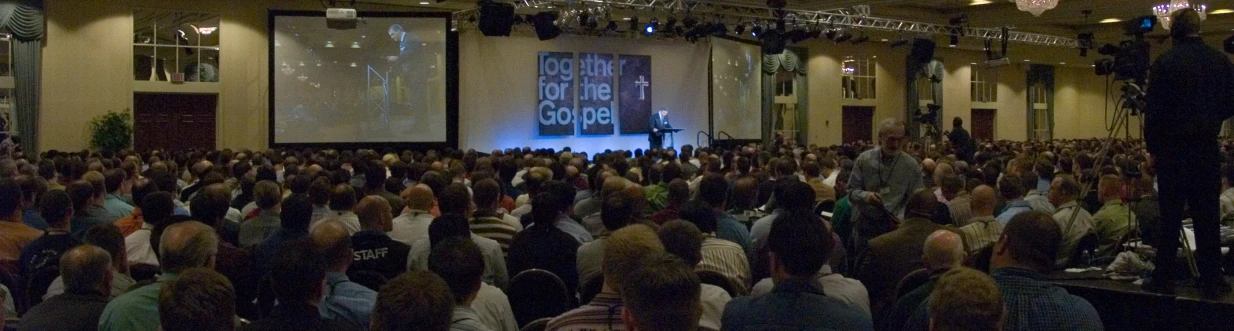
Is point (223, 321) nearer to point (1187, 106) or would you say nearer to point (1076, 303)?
point (1076, 303)

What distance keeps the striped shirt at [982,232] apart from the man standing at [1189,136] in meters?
1.10

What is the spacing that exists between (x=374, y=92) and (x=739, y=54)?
8.15 meters

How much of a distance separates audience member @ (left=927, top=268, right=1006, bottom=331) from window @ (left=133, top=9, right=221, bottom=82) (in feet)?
57.4

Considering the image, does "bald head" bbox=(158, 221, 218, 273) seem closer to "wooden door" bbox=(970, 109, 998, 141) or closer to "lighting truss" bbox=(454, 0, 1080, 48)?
"lighting truss" bbox=(454, 0, 1080, 48)

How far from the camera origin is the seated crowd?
2688 millimetres

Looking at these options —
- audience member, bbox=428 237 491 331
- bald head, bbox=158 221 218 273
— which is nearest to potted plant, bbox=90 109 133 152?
bald head, bbox=158 221 218 273

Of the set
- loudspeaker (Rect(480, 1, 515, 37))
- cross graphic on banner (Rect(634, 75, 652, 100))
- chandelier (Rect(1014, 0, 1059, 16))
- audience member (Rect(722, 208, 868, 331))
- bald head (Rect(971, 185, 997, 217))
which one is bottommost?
audience member (Rect(722, 208, 868, 331))

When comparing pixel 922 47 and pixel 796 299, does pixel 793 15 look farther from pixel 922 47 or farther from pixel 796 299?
pixel 796 299

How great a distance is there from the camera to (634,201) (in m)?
4.94

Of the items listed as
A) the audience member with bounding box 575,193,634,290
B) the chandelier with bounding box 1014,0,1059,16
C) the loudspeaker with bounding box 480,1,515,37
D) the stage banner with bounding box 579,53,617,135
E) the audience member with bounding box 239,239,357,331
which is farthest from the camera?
the stage banner with bounding box 579,53,617,135

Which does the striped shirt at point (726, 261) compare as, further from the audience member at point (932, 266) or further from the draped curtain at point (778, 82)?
the draped curtain at point (778, 82)

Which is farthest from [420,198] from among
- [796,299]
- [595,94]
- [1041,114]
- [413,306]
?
[1041,114]

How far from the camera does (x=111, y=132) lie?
17.1 meters

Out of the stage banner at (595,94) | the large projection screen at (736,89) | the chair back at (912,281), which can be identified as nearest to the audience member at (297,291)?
the chair back at (912,281)
